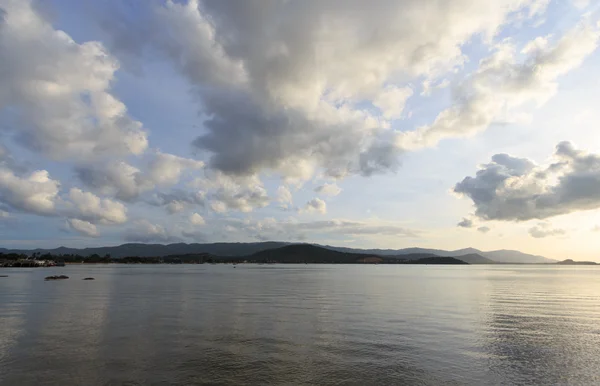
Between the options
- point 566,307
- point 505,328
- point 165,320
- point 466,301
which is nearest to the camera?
point 505,328

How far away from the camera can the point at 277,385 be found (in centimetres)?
→ 2650

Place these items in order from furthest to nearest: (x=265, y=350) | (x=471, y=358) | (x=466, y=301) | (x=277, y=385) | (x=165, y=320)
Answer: (x=466, y=301)
(x=165, y=320)
(x=265, y=350)
(x=471, y=358)
(x=277, y=385)

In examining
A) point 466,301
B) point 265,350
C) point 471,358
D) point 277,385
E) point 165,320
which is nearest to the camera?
point 277,385

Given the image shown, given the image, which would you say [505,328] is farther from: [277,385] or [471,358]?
[277,385]

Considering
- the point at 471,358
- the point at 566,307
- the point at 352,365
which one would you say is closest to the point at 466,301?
the point at 566,307

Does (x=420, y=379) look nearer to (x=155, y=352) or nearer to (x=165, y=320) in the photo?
(x=155, y=352)

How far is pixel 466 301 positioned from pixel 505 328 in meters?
30.5

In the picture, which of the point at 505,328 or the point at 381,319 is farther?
the point at 381,319

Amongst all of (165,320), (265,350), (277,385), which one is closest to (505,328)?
(265,350)

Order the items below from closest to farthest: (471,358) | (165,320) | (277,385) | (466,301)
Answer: (277,385), (471,358), (165,320), (466,301)

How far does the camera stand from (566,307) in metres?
68.6

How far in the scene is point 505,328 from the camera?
47188mm

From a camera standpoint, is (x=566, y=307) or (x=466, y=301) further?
(x=466, y=301)

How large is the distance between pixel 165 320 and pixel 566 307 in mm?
69284
